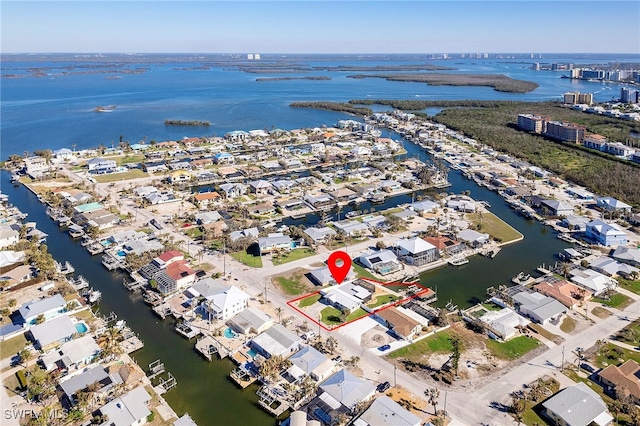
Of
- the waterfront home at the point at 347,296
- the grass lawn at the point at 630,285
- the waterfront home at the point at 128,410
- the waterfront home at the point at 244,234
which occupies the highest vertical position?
the waterfront home at the point at 244,234

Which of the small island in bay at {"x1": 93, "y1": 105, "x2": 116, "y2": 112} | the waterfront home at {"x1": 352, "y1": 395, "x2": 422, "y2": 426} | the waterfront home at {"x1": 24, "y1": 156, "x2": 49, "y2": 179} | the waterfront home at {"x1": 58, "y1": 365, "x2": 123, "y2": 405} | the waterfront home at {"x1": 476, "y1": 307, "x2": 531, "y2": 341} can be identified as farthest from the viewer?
the small island in bay at {"x1": 93, "y1": 105, "x2": 116, "y2": 112}

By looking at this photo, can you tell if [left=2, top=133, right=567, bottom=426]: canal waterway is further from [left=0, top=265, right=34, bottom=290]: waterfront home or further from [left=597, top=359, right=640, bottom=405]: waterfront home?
[left=597, top=359, right=640, bottom=405]: waterfront home

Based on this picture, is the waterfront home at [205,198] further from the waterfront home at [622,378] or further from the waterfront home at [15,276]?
the waterfront home at [622,378]

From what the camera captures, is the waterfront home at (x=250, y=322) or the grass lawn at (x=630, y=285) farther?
the grass lawn at (x=630, y=285)

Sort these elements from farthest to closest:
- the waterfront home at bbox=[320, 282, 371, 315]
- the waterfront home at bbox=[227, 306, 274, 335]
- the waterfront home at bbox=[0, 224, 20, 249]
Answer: the waterfront home at bbox=[0, 224, 20, 249] < the waterfront home at bbox=[320, 282, 371, 315] < the waterfront home at bbox=[227, 306, 274, 335]

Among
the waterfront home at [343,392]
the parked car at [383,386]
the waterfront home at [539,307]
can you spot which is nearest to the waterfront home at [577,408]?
the waterfront home at [539,307]

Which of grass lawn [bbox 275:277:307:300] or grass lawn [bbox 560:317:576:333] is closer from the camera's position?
grass lawn [bbox 560:317:576:333]

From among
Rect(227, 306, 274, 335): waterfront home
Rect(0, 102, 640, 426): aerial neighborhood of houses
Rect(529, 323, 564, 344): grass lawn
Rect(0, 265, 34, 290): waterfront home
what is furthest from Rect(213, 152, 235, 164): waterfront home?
Rect(529, 323, 564, 344): grass lawn

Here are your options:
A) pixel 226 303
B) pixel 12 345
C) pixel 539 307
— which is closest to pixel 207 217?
pixel 226 303
